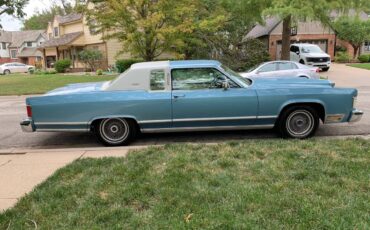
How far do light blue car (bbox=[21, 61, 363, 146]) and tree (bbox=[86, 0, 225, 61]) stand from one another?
38.4 ft

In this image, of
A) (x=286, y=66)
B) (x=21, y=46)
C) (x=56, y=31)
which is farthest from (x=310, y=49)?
(x=21, y=46)

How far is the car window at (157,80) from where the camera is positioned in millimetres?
6715

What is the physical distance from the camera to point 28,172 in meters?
5.32

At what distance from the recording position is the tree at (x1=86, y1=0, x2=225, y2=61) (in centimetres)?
1803

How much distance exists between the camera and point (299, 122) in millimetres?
6688

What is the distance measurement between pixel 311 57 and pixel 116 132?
20895 millimetres

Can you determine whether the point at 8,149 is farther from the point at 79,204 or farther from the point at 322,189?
the point at 322,189

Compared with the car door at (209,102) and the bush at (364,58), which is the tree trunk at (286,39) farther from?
the bush at (364,58)

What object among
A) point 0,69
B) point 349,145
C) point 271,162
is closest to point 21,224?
point 271,162

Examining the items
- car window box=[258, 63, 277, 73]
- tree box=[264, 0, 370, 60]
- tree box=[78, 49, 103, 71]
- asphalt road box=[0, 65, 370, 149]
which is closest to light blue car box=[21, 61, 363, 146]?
asphalt road box=[0, 65, 370, 149]

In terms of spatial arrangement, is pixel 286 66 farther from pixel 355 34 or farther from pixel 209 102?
pixel 355 34

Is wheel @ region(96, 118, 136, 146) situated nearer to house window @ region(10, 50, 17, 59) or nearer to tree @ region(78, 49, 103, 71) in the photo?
tree @ region(78, 49, 103, 71)

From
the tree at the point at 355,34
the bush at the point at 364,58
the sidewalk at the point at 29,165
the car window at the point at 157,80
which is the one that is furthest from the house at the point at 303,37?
the sidewalk at the point at 29,165

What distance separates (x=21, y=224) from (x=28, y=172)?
1.84 m
